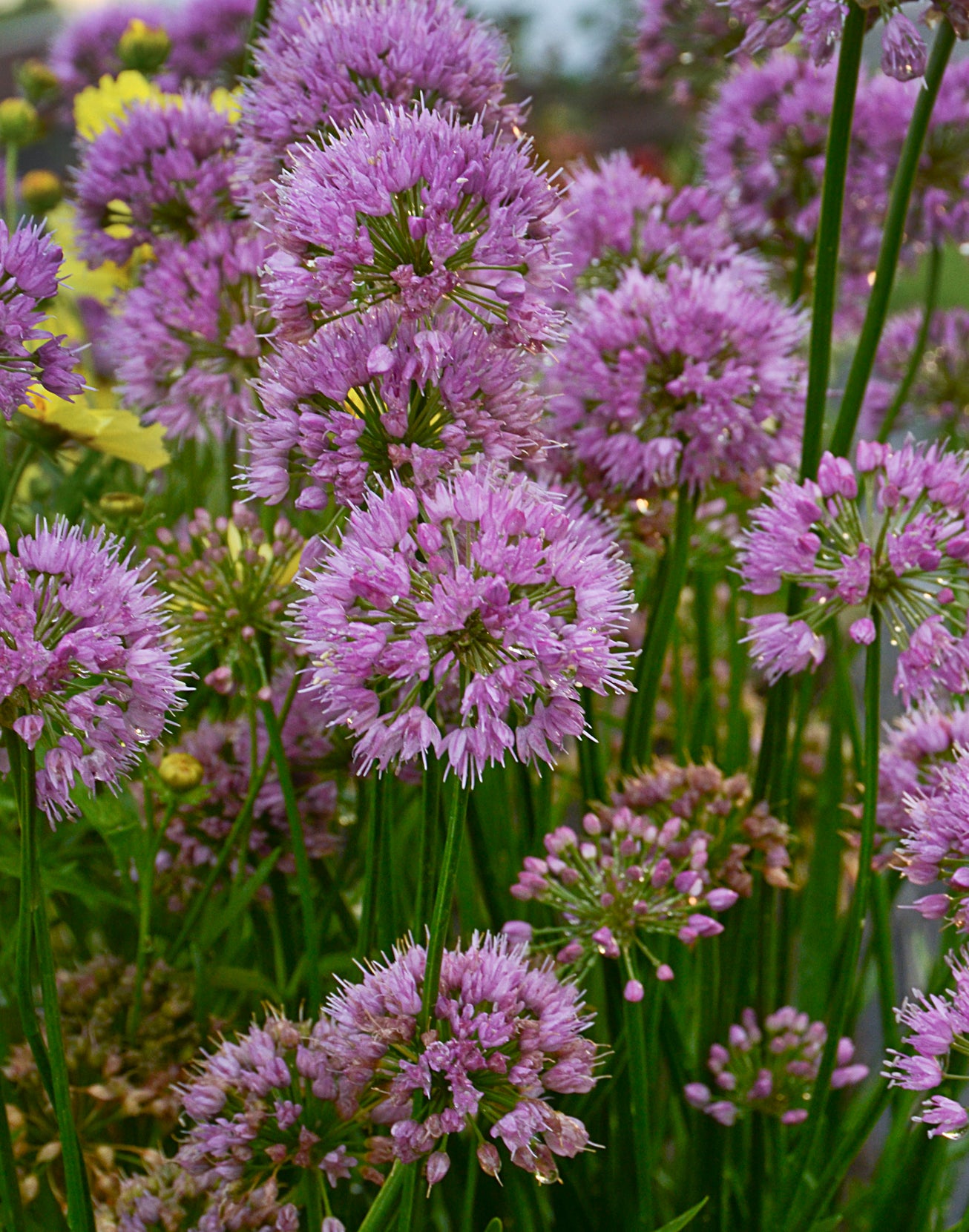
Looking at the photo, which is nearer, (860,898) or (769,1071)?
(860,898)

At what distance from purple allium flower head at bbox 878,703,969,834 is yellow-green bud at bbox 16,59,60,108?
1288 mm

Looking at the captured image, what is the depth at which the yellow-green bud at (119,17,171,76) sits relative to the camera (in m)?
1.38

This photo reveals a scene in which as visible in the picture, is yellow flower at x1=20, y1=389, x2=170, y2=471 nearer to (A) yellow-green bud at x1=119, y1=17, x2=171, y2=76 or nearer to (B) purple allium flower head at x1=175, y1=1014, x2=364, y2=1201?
(B) purple allium flower head at x1=175, y1=1014, x2=364, y2=1201

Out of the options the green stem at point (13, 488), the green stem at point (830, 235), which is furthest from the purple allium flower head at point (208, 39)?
the green stem at point (830, 235)

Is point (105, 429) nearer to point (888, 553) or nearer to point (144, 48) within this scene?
point (888, 553)

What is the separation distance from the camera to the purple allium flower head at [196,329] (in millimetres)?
899

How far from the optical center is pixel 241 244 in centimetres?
90

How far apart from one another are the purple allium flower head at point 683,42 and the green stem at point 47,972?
0.99 meters

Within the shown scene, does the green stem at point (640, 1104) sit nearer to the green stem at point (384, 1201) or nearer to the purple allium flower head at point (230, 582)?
the green stem at point (384, 1201)

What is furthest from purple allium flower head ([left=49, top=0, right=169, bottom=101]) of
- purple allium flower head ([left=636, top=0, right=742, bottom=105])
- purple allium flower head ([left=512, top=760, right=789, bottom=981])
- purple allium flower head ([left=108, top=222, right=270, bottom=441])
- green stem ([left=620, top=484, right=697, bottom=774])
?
purple allium flower head ([left=512, top=760, right=789, bottom=981])

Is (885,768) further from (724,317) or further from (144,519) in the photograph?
(144,519)

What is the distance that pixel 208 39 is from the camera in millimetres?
1474

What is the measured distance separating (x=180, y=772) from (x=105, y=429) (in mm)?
286

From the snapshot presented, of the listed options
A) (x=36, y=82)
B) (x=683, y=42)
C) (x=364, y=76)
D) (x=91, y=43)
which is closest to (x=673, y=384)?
(x=364, y=76)
